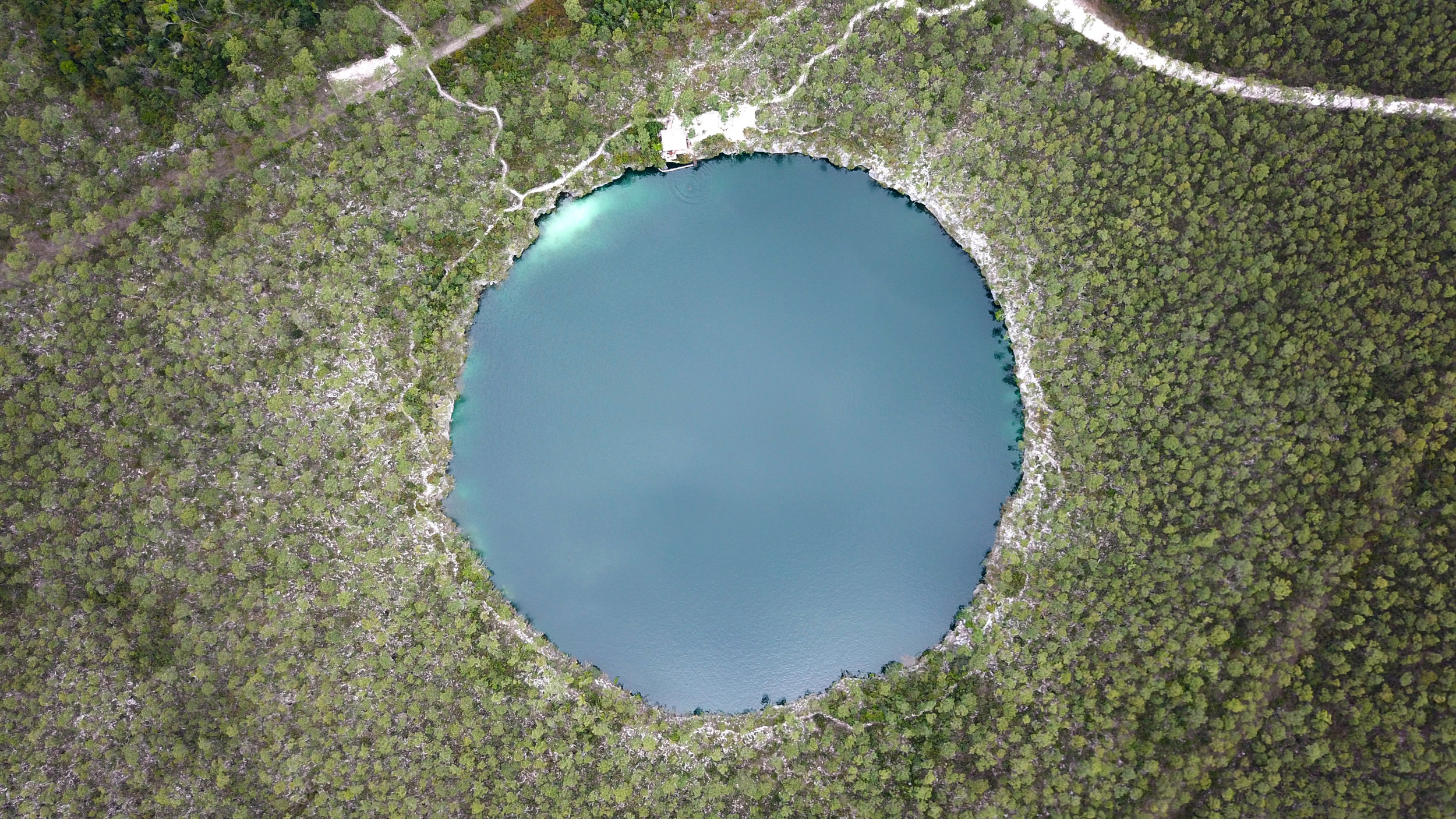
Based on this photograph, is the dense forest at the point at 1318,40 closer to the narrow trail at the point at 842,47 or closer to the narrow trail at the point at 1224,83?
the narrow trail at the point at 1224,83

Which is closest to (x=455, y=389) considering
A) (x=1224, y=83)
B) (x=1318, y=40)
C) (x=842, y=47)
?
(x=842, y=47)

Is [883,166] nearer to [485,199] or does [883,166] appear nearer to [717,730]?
[485,199]

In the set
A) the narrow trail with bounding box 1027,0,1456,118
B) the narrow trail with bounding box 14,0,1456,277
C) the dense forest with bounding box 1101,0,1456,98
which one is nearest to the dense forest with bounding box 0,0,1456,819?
the narrow trail with bounding box 14,0,1456,277

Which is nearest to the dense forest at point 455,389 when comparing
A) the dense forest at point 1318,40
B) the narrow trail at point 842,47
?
the narrow trail at point 842,47

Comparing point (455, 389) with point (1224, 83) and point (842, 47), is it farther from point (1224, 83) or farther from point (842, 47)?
point (1224, 83)

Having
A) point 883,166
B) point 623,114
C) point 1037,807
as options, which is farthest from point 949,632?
A: point 623,114
